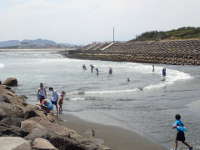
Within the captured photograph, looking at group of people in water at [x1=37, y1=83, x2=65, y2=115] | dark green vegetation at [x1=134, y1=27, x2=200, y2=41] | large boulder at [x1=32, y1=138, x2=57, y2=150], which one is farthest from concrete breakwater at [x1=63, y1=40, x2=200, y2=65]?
large boulder at [x1=32, y1=138, x2=57, y2=150]

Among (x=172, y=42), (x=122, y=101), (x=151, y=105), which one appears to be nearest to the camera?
(x=151, y=105)

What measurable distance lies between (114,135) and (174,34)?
286 feet

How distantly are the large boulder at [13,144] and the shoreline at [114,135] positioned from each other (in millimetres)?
3605

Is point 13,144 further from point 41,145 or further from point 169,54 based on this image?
point 169,54

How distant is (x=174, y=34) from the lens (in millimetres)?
96250

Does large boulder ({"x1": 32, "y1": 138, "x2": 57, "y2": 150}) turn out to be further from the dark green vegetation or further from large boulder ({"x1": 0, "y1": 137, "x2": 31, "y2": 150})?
the dark green vegetation

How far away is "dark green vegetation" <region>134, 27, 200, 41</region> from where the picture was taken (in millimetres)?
87625

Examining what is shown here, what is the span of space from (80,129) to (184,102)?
26.6 ft

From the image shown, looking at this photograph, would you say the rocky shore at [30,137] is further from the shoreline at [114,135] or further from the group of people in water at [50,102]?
the group of people in water at [50,102]

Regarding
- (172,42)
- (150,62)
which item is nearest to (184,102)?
(150,62)

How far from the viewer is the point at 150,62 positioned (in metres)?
64.9

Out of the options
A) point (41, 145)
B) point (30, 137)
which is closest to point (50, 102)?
point (30, 137)

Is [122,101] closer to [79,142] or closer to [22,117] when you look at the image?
[22,117]

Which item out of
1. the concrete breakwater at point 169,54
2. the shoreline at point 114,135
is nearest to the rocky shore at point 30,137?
the shoreline at point 114,135
